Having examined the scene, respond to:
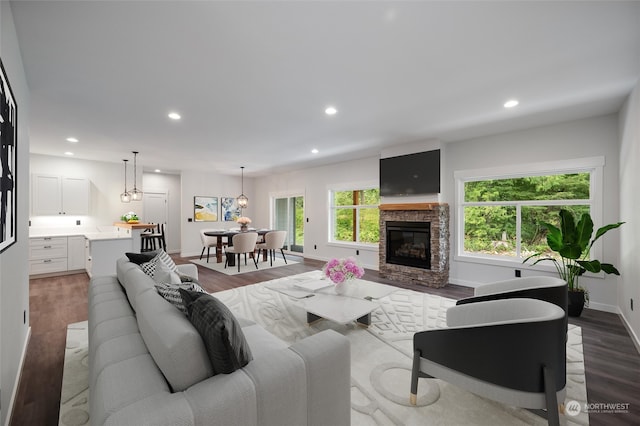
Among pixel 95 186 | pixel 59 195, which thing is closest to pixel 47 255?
pixel 59 195

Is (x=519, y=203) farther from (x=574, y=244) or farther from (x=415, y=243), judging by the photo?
(x=415, y=243)

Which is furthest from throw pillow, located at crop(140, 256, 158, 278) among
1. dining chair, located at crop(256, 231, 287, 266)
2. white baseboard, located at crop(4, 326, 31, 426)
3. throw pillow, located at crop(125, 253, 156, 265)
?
dining chair, located at crop(256, 231, 287, 266)

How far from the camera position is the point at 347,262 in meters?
3.27

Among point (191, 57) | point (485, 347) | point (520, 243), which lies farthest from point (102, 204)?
point (520, 243)

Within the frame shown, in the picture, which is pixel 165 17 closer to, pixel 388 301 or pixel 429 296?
pixel 388 301

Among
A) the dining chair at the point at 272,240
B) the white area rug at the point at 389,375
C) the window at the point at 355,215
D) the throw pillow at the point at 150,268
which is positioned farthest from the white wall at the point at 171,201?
the throw pillow at the point at 150,268

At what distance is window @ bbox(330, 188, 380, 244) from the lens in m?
6.61

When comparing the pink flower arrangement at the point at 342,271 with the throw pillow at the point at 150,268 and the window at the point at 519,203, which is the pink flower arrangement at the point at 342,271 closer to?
the throw pillow at the point at 150,268

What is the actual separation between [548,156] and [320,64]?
376 cm

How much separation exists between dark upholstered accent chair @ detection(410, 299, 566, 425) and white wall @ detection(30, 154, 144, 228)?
760 centimetres

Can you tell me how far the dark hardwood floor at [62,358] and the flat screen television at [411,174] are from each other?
180 cm

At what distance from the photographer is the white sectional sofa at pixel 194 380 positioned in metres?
0.99

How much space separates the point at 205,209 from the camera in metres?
8.50

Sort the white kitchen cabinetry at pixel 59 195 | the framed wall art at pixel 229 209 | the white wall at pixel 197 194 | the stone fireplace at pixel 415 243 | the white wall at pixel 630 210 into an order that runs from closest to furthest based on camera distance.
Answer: the white wall at pixel 630 210 → the stone fireplace at pixel 415 243 → the white kitchen cabinetry at pixel 59 195 → the white wall at pixel 197 194 → the framed wall art at pixel 229 209
